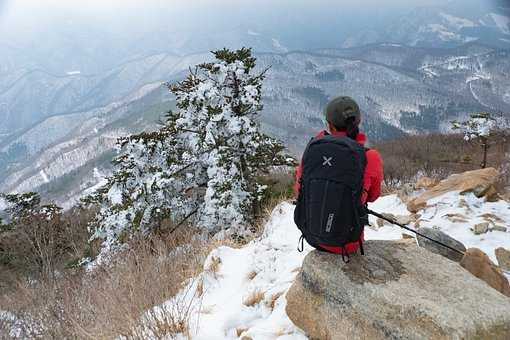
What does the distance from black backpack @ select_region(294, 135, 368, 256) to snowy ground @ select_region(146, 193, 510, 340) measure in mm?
1167

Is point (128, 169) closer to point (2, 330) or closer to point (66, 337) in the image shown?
point (2, 330)

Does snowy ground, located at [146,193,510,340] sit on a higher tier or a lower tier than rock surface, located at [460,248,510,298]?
lower

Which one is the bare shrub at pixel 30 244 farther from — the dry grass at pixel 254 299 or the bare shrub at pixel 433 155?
the bare shrub at pixel 433 155

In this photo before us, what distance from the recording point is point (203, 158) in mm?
16875

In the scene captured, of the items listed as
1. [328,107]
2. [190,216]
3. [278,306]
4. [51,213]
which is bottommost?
[51,213]

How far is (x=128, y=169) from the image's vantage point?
16562mm

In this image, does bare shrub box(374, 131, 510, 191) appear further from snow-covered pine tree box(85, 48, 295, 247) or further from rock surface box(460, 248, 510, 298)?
rock surface box(460, 248, 510, 298)

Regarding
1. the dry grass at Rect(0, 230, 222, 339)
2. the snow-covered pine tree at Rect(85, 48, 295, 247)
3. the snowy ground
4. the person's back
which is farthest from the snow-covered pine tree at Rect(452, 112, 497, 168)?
the person's back

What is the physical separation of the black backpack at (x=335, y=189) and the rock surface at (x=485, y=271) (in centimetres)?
172

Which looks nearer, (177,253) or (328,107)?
(328,107)

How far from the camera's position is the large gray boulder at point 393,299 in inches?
126

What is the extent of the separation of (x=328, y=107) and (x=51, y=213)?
77.8 ft

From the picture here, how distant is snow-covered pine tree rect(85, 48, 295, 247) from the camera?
51.4 ft

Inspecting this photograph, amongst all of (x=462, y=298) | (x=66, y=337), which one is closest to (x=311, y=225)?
(x=462, y=298)
